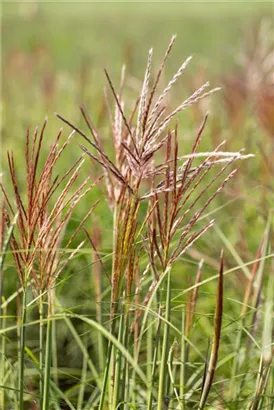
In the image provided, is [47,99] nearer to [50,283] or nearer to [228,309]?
[228,309]

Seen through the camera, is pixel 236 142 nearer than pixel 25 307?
No

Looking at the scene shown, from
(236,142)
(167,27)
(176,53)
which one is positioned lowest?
(236,142)

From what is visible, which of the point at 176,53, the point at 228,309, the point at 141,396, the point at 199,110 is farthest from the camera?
the point at 176,53

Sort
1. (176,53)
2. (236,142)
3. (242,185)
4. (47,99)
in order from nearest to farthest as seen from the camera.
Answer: (242,185)
(236,142)
(47,99)
(176,53)

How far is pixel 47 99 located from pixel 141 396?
280 cm

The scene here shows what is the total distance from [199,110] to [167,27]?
32.9ft

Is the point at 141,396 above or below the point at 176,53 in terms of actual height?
below

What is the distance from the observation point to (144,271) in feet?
3.72

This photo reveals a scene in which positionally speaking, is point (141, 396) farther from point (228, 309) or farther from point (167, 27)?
point (167, 27)

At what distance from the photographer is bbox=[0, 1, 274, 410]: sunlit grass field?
114cm

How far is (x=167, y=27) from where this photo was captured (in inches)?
526

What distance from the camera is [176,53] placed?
10.7 meters

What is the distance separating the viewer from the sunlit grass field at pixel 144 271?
1.14 m

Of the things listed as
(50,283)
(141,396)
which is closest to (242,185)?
(141,396)
